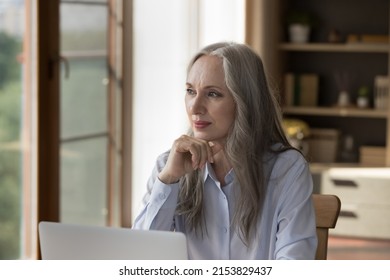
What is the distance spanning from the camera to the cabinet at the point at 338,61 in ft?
18.7

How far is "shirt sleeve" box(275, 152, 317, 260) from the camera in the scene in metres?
1.70

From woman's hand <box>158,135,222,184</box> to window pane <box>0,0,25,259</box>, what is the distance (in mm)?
1742

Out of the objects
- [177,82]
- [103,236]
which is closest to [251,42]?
[177,82]

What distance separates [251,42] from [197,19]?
14.9 inches

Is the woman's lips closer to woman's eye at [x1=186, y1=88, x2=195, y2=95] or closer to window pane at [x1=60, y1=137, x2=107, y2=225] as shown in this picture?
woman's eye at [x1=186, y1=88, x2=195, y2=95]

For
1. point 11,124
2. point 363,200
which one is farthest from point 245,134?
point 363,200

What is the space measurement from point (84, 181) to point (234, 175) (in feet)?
8.05

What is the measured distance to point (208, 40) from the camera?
5.48 m

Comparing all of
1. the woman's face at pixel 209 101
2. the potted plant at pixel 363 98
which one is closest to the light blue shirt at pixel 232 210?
the woman's face at pixel 209 101

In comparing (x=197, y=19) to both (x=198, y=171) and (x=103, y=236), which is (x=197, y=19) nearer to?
(x=198, y=171)

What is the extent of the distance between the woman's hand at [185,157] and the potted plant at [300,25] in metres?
4.09

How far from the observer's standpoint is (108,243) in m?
1.28

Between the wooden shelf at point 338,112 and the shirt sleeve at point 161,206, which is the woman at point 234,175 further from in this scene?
the wooden shelf at point 338,112

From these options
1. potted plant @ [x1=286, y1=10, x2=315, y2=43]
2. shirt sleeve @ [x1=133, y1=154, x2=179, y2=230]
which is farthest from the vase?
shirt sleeve @ [x1=133, y1=154, x2=179, y2=230]
